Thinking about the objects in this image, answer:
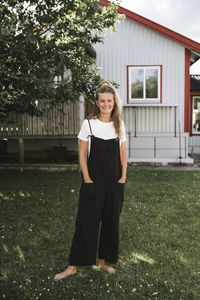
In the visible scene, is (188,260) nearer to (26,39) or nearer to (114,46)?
(26,39)

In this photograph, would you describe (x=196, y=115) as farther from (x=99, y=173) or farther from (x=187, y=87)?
(x=99, y=173)

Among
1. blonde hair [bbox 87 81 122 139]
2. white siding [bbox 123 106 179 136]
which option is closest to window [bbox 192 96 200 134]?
white siding [bbox 123 106 179 136]

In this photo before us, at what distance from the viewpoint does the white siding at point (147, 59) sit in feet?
36.5

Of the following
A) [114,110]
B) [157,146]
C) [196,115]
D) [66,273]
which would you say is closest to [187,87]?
[157,146]

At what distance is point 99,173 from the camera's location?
2.95m

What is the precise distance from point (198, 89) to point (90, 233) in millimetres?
14408

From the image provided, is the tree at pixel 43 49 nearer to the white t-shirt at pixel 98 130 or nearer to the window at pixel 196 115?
the white t-shirt at pixel 98 130

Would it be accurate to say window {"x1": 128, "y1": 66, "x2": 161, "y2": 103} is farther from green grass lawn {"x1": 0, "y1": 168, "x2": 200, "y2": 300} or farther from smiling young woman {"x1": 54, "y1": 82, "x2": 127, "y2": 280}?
smiling young woman {"x1": 54, "y1": 82, "x2": 127, "y2": 280}

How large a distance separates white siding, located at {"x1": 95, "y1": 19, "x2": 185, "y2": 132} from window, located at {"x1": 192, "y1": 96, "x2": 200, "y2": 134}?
4.83 meters

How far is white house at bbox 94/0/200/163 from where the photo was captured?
11.1m

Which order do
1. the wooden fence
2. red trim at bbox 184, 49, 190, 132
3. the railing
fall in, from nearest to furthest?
the wooden fence < red trim at bbox 184, 49, 190, 132 < the railing

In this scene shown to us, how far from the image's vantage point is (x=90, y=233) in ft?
9.93

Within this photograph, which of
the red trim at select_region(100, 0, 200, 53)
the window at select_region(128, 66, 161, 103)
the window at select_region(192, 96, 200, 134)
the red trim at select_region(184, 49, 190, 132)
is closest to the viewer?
the red trim at select_region(100, 0, 200, 53)

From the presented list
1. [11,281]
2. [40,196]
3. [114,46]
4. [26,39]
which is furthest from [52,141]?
[11,281]
